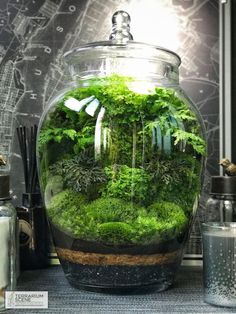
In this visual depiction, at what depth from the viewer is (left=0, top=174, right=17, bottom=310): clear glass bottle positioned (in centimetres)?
79

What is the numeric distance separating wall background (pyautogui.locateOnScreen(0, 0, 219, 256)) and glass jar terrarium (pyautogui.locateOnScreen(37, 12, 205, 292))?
31cm

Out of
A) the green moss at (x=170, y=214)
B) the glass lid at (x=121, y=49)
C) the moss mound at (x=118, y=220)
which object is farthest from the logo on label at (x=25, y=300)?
the glass lid at (x=121, y=49)

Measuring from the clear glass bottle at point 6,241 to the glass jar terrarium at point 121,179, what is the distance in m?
0.10

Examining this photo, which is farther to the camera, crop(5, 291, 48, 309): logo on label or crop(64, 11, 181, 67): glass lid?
crop(64, 11, 181, 67): glass lid

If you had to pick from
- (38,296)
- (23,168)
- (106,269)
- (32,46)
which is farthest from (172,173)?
(32,46)

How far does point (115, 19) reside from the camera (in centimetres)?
98

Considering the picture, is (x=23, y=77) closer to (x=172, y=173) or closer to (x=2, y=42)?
(x=2, y=42)

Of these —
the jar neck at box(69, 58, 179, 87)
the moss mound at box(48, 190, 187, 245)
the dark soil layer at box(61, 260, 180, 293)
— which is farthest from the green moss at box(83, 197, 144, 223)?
the jar neck at box(69, 58, 179, 87)

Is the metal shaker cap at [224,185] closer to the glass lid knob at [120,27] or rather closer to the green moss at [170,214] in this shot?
the green moss at [170,214]

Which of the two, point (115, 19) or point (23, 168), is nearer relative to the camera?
point (115, 19)

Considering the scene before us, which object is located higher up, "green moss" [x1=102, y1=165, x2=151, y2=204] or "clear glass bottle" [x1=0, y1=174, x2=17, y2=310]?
"green moss" [x1=102, y1=165, x2=151, y2=204]

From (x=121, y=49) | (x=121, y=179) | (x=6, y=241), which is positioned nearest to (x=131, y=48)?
(x=121, y=49)

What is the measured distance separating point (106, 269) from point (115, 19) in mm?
571

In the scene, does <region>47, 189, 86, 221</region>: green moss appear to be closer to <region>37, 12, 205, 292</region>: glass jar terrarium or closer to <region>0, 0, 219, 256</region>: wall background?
<region>37, 12, 205, 292</region>: glass jar terrarium
